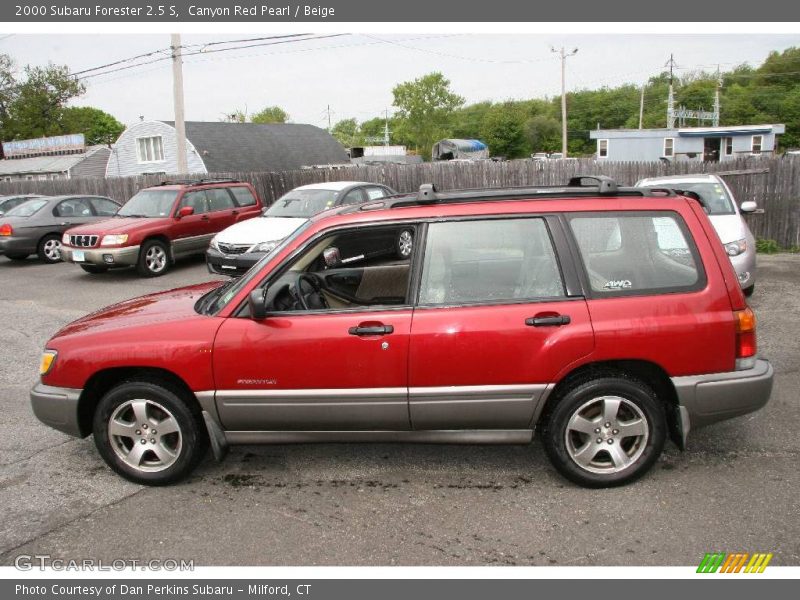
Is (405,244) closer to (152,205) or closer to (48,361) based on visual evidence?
(48,361)

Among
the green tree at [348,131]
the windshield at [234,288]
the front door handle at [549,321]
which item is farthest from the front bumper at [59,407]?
the green tree at [348,131]

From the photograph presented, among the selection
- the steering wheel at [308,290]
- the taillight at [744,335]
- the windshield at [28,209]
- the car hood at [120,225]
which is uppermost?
the windshield at [28,209]

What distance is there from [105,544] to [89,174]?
51.1m

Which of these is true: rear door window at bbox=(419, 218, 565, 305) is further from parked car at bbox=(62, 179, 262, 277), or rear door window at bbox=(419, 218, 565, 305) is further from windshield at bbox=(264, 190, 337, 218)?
parked car at bbox=(62, 179, 262, 277)

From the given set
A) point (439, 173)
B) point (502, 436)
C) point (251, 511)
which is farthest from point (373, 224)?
point (439, 173)

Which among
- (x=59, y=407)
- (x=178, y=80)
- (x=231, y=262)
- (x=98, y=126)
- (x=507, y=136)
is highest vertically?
(x=98, y=126)

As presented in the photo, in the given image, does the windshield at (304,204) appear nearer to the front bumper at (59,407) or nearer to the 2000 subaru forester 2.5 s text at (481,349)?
the front bumper at (59,407)

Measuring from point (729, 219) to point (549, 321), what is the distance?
265 inches

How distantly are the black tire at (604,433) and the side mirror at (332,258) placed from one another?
6.18 feet

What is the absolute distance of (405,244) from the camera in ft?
14.2

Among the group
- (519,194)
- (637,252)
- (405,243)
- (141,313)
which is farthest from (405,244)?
(141,313)

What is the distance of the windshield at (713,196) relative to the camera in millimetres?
9492

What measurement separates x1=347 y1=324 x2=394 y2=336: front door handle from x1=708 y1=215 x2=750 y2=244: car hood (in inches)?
246

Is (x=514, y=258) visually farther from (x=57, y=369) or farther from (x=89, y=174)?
(x=89, y=174)
